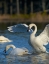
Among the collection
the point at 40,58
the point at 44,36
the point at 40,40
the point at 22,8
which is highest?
the point at 22,8

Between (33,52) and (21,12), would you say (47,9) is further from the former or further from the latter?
(33,52)

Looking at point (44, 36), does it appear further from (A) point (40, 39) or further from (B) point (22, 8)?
(B) point (22, 8)

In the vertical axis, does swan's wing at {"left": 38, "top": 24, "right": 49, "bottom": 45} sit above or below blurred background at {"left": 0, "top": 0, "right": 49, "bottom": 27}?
below

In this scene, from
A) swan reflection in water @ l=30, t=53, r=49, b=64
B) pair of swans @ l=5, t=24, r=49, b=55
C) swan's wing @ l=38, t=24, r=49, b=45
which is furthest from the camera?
swan's wing @ l=38, t=24, r=49, b=45

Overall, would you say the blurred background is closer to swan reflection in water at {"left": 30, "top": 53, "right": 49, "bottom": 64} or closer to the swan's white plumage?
the swan's white plumage

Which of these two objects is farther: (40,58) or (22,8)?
(22,8)

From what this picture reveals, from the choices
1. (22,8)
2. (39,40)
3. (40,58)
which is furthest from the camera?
(22,8)

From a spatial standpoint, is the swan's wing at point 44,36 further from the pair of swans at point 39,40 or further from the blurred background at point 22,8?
the blurred background at point 22,8

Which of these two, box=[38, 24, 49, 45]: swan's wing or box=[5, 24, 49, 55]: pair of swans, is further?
→ box=[38, 24, 49, 45]: swan's wing

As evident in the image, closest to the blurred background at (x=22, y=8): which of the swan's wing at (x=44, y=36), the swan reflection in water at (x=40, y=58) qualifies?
the swan's wing at (x=44, y=36)

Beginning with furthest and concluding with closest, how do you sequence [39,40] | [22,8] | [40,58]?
[22,8] → [39,40] → [40,58]

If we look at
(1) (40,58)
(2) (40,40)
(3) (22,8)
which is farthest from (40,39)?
(3) (22,8)

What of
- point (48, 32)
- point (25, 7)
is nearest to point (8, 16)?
point (25, 7)

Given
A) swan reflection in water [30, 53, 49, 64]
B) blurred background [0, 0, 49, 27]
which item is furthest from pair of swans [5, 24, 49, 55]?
blurred background [0, 0, 49, 27]
